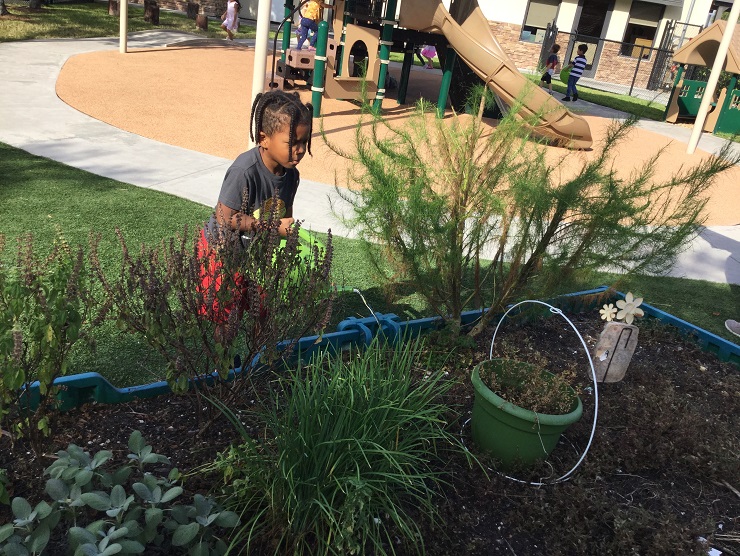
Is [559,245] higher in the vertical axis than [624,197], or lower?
lower

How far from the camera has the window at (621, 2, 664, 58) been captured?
1068 inches

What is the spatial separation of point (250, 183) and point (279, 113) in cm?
33

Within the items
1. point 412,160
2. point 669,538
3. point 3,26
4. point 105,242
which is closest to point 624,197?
point 412,160

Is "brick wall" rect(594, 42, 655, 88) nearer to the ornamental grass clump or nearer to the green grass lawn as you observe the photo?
the green grass lawn

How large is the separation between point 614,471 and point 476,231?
126 cm

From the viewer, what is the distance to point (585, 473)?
2643 mm

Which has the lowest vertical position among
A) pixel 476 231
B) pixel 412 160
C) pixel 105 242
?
pixel 105 242

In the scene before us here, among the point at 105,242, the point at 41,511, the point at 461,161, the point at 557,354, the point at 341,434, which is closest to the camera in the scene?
the point at 41,511

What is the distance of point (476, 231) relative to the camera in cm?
318

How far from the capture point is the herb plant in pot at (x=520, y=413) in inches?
96.7

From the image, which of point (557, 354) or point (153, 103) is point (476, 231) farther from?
point (153, 103)

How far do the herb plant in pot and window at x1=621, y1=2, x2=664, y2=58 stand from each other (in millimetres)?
27882

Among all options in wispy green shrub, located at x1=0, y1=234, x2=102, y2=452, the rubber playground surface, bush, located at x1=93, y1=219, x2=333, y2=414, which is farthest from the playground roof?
wispy green shrub, located at x1=0, y1=234, x2=102, y2=452

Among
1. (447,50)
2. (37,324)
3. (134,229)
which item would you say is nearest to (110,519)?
(37,324)
